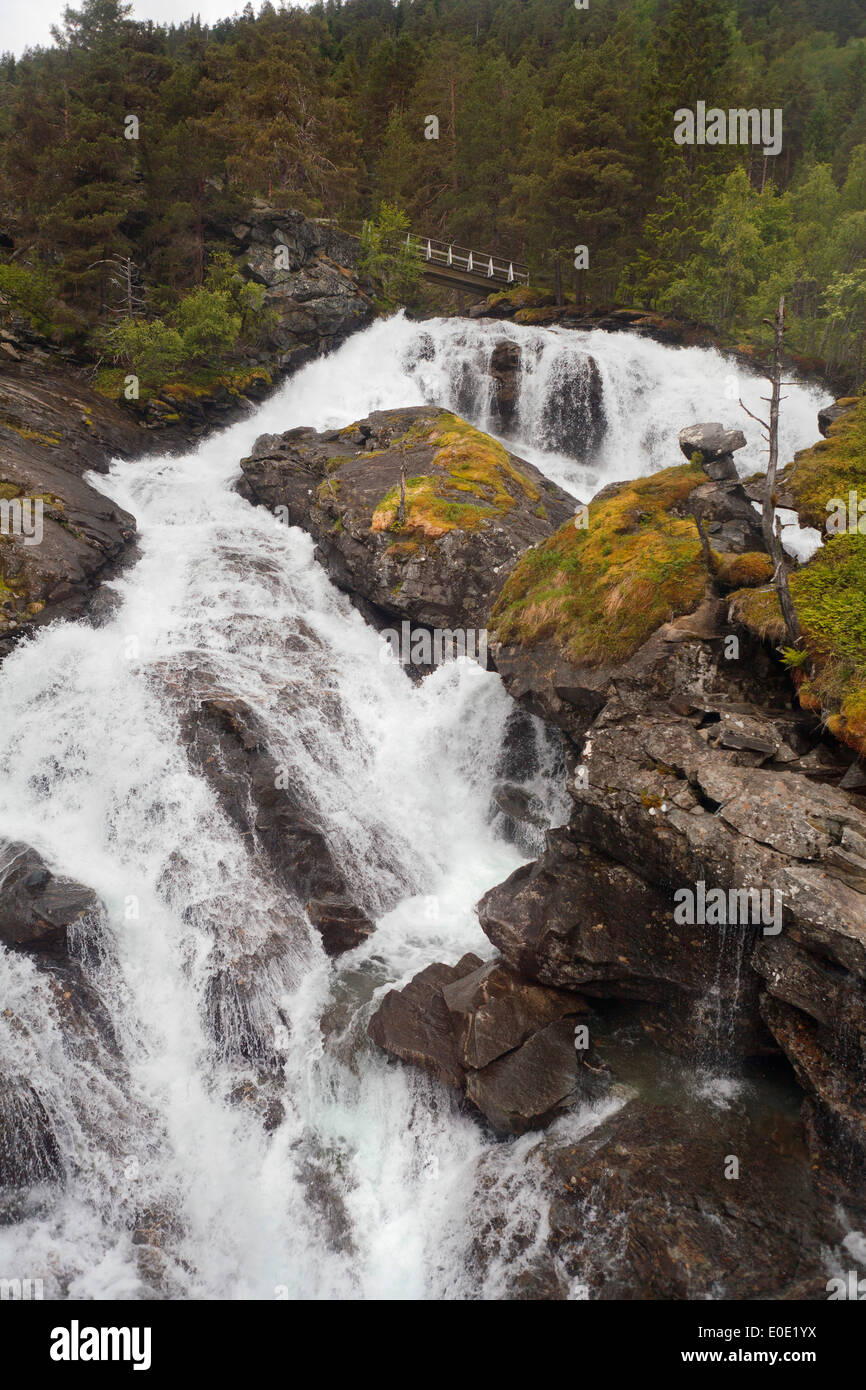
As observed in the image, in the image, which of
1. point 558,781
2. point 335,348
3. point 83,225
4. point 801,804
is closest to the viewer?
point 801,804

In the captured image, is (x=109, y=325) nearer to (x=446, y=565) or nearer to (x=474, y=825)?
(x=446, y=565)

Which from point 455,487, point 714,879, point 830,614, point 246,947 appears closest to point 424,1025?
point 246,947

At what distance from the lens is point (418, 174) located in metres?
42.0

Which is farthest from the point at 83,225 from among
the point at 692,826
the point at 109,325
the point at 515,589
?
the point at 692,826

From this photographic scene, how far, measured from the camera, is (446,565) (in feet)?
55.6

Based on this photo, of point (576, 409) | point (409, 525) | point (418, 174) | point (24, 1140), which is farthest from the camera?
point (418, 174)

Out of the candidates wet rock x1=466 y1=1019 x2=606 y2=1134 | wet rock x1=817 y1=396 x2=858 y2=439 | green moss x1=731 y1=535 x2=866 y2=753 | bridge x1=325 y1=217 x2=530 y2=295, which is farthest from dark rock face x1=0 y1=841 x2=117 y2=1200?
bridge x1=325 y1=217 x2=530 y2=295

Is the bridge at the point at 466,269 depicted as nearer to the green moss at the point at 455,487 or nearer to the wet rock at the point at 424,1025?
the green moss at the point at 455,487

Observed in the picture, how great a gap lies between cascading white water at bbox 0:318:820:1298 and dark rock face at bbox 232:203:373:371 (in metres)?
14.6

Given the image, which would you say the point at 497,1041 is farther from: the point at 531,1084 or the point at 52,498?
the point at 52,498

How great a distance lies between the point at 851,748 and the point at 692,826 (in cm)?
238

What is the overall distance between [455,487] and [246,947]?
13563 mm

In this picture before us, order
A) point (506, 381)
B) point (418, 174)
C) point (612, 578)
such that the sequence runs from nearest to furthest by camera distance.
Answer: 1. point (612, 578)
2. point (506, 381)
3. point (418, 174)

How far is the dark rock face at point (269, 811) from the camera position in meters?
11.6
